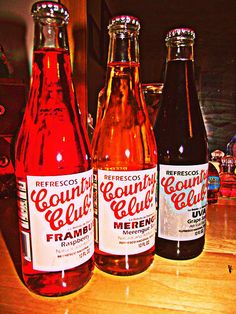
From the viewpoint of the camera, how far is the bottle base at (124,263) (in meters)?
0.37

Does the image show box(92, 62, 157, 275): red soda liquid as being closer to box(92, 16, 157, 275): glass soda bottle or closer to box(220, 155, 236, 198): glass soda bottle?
box(92, 16, 157, 275): glass soda bottle

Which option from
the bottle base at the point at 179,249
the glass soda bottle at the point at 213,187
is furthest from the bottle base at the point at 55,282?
the glass soda bottle at the point at 213,187

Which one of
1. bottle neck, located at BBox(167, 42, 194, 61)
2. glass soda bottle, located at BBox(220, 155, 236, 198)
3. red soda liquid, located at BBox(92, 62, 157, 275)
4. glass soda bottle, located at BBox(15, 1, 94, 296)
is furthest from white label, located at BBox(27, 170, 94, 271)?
glass soda bottle, located at BBox(220, 155, 236, 198)

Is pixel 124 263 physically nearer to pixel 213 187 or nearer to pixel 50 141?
pixel 50 141

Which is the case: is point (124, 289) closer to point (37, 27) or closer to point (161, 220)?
point (161, 220)

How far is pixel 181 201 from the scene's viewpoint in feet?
1.29

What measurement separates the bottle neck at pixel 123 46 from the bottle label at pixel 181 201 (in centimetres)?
17

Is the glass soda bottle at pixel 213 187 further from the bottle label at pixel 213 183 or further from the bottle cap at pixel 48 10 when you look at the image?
the bottle cap at pixel 48 10

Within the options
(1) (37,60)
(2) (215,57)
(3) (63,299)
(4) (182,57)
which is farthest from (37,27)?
(2) (215,57)

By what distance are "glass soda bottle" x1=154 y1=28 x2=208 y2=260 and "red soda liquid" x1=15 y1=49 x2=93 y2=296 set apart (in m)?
0.13


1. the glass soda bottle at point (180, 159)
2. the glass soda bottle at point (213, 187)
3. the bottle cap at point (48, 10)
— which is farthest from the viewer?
the glass soda bottle at point (213, 187)

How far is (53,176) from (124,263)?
170 millimetres

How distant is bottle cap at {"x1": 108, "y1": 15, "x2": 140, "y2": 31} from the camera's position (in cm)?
34

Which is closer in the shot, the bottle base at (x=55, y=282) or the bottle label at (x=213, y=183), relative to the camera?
the bottle base at (x=55, y=282)
